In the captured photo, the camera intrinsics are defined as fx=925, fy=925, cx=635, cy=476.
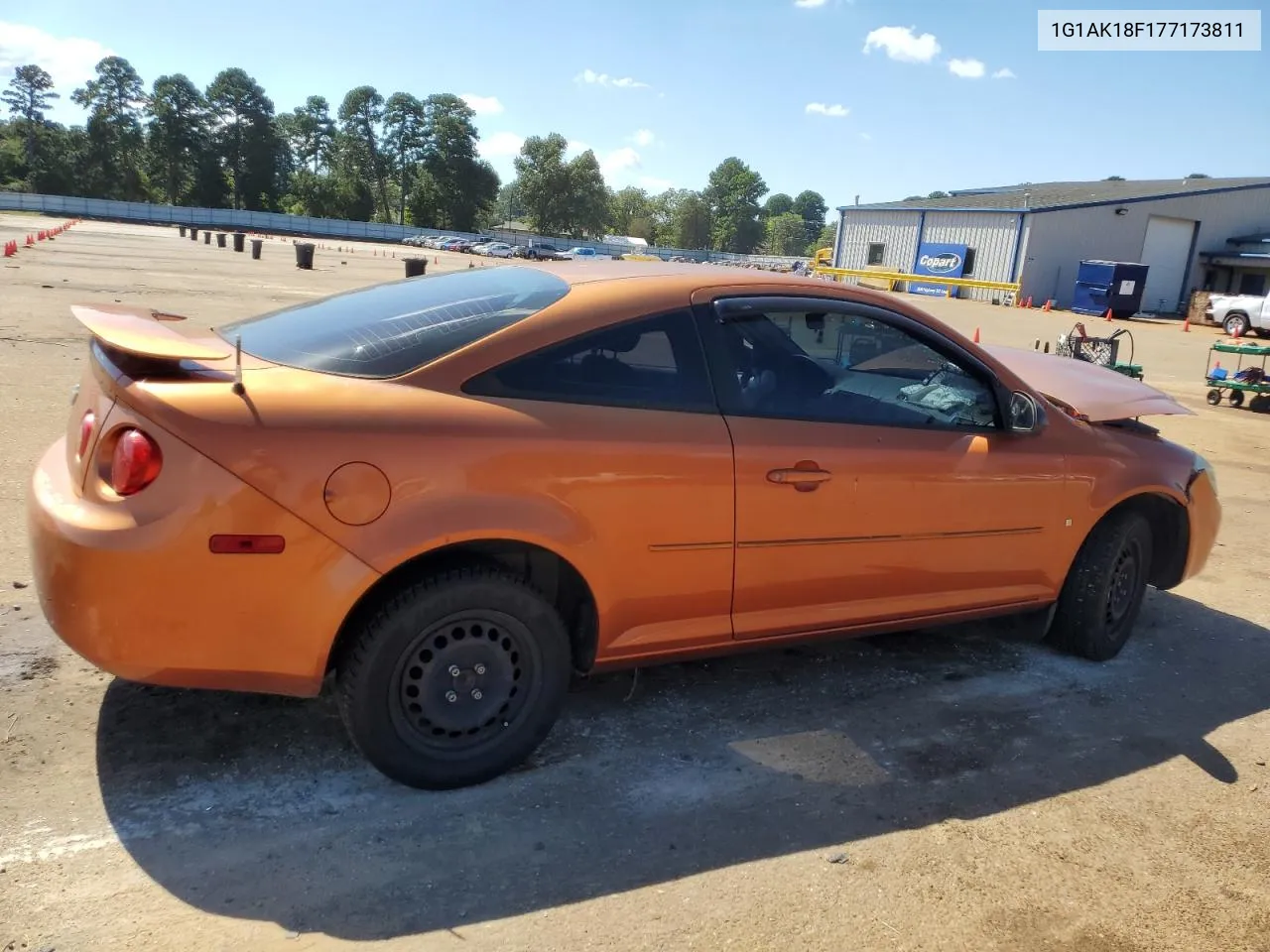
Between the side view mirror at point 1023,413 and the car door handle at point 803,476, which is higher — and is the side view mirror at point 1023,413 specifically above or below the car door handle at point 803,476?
above

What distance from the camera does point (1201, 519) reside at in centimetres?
448

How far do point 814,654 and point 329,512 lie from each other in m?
2.40

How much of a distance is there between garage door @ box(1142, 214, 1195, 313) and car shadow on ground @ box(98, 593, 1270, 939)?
43.7m

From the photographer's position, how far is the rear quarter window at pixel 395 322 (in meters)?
2.86

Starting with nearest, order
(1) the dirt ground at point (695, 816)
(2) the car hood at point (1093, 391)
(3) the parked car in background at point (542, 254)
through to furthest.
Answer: (1) the dirt ground at point (695, 816)
(2) the car hood at point (1093, 391)
(3) the parked car in background at point (542, 254)

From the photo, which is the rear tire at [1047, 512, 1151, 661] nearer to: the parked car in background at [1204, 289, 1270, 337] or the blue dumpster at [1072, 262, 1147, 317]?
the parked car in background at [1204, 289, 1270, 337]

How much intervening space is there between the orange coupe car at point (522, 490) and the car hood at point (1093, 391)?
4.9 inches

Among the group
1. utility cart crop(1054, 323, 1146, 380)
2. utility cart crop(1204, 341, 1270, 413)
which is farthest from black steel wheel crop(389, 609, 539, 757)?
utility cart crop(1204, 341, 1270, 413)

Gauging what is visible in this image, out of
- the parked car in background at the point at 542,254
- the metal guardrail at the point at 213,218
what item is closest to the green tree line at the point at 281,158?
the metal guardrail at the point at 213,218

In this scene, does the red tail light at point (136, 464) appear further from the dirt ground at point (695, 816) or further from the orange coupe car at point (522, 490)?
the dirt ground at point (695, 816)

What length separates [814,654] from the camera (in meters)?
4.14

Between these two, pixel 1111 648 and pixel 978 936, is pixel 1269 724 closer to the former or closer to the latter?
pixel 1111 648

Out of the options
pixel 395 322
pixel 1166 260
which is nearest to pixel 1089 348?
pixel 395 322

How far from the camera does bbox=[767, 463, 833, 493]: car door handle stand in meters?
3.17
